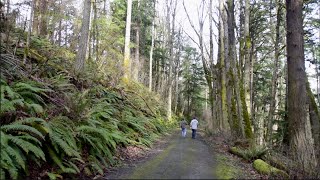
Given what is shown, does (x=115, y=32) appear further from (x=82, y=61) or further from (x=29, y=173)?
(x=29, y=173)

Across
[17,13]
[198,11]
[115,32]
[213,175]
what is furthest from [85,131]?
[198,11]

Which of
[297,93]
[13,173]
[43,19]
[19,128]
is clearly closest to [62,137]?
[19,128]

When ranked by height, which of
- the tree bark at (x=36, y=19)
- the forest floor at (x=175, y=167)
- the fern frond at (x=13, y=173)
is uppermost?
the tree bark at (x=36, y=19)

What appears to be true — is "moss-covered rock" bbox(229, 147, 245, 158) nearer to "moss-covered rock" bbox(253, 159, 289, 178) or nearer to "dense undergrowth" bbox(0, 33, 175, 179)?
"moss-covered rock" bbox(253, 159, 289, 178)

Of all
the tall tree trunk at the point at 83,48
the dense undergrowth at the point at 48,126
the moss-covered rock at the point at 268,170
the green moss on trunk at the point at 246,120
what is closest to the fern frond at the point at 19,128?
the dense undergrowth at the point at 48,126

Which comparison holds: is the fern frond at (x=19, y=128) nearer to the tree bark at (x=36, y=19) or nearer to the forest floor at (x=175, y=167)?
the forest floor at (x=175, y=167)

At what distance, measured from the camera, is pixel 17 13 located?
9.77 m

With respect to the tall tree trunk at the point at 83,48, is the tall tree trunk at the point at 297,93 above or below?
below

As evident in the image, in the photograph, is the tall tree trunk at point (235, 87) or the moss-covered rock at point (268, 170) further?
the tall tree trunk at point (235, 87)

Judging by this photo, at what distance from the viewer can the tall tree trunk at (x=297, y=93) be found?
721cm

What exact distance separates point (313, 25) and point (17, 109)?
67.3 feet

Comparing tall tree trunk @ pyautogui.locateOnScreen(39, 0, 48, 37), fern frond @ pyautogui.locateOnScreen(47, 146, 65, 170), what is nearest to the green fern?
fern frond @ pyautogui.locateOnScreen(47, 146, 65, 170)

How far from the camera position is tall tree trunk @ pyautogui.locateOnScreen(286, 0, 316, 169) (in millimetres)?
7207

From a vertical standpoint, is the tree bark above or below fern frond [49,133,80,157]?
above
